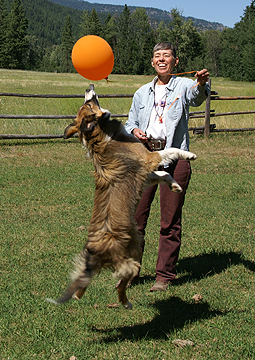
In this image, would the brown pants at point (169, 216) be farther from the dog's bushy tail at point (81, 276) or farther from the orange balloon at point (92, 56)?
the orange balloon at point (92, 56)

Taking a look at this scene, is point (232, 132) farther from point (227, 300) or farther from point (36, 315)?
point (36, 315)

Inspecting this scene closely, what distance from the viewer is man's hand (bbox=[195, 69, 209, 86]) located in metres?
4.13

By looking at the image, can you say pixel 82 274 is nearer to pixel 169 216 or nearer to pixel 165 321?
pixel 165 321

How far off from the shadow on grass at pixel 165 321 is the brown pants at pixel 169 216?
418mm

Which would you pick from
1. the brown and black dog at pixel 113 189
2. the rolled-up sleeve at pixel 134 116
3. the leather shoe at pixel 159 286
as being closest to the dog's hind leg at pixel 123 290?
the brown and black dog at pixel 113 189

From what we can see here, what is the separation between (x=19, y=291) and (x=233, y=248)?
3.41m

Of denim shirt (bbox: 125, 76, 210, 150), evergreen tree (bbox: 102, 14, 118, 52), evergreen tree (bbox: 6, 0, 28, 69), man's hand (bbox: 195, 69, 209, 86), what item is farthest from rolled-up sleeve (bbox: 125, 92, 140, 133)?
evergreen tree (bbox: 6, 0, 28, 69)

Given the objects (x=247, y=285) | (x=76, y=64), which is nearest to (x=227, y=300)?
(x=247, y=285)

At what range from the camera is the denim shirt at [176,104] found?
174 inches

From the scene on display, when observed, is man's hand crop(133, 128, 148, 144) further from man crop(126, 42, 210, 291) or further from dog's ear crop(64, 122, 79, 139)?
dog's ear crop(64, 122, 79, 139)

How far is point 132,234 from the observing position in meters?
3.67

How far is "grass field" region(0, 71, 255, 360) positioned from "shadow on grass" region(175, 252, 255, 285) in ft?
0.05

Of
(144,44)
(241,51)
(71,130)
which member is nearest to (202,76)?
(71,130)

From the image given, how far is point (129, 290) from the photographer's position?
15.3ft
